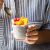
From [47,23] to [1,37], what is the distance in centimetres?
33

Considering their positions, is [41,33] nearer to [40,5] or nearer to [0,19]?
[40,5]

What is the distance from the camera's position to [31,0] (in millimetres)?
1030

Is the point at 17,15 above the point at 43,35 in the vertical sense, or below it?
above

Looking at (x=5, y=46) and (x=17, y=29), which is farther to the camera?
(x=5, y=46)

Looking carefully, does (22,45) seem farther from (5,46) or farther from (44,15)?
(44,15)

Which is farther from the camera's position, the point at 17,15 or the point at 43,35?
the point at 17,15

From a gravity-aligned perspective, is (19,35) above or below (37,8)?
below

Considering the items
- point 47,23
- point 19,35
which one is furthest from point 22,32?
point 47,23

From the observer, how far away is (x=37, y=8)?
1015mm

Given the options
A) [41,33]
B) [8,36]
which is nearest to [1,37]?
[8,36]

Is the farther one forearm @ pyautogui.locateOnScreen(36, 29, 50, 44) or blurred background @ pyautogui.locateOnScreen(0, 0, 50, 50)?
blurred background @ pyautogui.locateOnScreen(0, 0, 50, 50)

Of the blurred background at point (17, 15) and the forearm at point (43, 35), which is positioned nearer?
the forearm at point (43, 35)

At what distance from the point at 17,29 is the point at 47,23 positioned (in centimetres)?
19

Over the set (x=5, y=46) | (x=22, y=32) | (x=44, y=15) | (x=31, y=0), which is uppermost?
(x=31, y=0)
